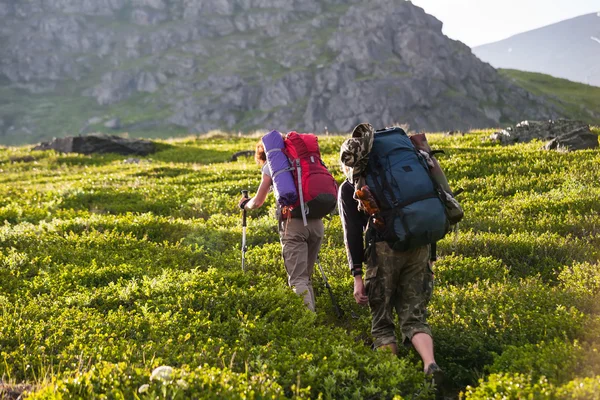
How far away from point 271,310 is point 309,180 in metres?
1.92

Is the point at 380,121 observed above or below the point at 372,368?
above

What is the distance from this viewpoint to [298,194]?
6848 mm

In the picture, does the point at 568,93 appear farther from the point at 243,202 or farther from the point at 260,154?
the point at 260,154

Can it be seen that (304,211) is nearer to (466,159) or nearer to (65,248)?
(65,248)

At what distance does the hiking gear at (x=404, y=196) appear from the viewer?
5223 millimetres

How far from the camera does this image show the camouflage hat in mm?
5434

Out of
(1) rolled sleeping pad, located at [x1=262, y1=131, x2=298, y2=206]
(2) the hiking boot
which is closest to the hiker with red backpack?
(1) rolled sleeping pad, located at [x1=262, y1=131, x2=298, y2=206]

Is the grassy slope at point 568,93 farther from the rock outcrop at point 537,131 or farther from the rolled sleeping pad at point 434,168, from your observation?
the rolled sleeping pad at point 434,168

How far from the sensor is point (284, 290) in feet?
23.2

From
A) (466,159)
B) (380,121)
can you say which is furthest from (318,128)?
(466,159)

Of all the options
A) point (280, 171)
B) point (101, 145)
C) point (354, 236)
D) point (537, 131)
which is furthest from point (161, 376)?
point (101, 145)

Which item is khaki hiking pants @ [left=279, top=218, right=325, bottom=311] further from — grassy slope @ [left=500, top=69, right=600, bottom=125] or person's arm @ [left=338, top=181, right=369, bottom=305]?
grassy slope @ [left=500, top=69, right=600, bottom=125]

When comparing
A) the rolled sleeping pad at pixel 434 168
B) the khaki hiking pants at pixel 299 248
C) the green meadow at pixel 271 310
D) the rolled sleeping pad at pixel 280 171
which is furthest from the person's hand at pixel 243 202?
the rolled sleeping pad at pixel 434 168

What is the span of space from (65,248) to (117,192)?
717 centimetres
